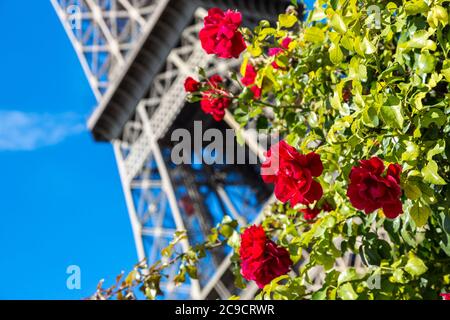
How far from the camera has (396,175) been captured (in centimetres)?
301

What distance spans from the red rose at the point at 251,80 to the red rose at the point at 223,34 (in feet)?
1.66

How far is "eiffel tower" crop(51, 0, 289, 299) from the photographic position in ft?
66.4

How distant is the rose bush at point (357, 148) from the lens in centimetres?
310

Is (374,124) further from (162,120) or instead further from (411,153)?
(162,120)

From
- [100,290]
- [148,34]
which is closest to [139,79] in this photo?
[148,34]

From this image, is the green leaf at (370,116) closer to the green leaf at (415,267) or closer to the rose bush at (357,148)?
the rose bush at (357,148)

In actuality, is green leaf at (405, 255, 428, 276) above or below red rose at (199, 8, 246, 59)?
below

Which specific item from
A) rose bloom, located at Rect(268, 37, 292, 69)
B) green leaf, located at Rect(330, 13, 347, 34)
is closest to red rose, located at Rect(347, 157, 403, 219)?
green leaf, located at Rect(330, 13, 347, 34)

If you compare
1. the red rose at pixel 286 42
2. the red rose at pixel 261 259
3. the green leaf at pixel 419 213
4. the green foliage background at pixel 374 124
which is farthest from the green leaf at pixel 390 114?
the red rose at pixel 286 42

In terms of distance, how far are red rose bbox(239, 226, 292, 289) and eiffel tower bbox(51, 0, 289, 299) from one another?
558 inches

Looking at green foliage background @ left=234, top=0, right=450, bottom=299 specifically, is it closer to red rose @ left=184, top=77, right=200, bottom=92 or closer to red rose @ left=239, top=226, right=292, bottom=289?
red rose @ left=239, top=226, right=292, bottom=289

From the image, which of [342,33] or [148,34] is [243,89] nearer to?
[342,33]

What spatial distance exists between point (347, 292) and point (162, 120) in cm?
1820

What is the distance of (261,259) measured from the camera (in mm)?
3820
